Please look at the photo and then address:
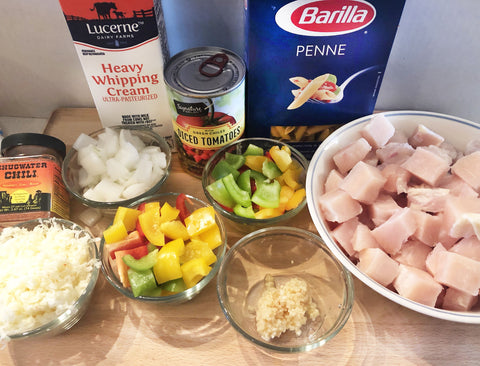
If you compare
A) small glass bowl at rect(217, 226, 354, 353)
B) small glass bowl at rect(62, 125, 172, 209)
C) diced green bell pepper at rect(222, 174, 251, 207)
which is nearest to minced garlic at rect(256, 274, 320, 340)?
small glass bowl at rect(217, 226, 354, 353)

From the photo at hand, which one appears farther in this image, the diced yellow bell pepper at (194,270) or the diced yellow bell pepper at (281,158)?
the diced yellow bell pepper at (281,158)

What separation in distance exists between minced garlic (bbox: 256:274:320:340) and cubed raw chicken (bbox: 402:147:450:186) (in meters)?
0.42

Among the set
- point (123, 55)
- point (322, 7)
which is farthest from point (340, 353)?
point (123, 55)

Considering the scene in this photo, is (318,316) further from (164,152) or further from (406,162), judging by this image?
(164,152)

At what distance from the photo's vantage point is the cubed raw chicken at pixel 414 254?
99 centimetres

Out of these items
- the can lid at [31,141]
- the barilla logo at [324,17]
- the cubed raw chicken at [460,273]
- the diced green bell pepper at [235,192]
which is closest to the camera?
the cubed raw chicken at [460,273]

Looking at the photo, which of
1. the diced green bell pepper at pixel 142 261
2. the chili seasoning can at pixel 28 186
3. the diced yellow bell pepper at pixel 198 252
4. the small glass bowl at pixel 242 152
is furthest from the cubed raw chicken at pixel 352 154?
the chili seasoning can at pixel 28 186

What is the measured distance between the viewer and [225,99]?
3.58ft

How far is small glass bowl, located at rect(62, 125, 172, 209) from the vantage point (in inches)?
45.4

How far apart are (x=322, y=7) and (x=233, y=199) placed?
549mm

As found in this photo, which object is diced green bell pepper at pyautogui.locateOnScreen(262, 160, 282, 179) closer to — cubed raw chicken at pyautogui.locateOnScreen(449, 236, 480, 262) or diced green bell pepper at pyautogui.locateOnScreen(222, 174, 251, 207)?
diced green bell pepper at pyautogui.locateOnScreen(222, 174, 251, 207)

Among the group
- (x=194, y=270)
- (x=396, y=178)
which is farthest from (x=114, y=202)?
(x=396, y=178)

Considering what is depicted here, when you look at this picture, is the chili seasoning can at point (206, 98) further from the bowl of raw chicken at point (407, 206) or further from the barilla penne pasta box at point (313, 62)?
the bowl of raw chicken at point (407, 206)

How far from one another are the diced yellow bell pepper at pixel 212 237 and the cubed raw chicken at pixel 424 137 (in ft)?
→ 2.13
